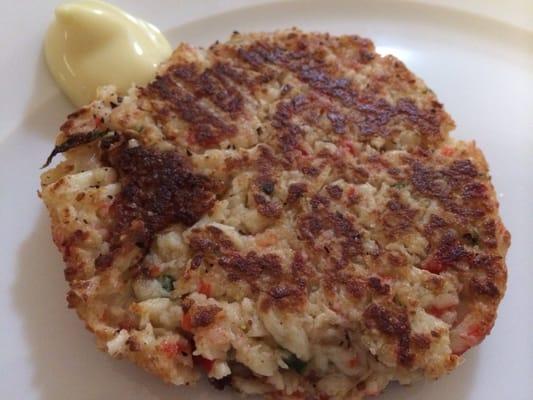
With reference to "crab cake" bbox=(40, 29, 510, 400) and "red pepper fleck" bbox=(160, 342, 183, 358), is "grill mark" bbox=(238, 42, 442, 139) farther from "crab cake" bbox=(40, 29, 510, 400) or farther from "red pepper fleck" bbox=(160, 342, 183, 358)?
"red pepper fleck" bbox=(160, 342, 183, 358)

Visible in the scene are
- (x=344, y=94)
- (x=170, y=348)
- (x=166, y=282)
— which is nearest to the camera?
(x=170, y=348)

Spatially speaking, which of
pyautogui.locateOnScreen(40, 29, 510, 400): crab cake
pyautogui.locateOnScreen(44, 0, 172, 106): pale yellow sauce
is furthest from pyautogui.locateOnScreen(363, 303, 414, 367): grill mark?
pyautogui.locateOnScreen(44, 0, 172, 106): pale yellow sauce

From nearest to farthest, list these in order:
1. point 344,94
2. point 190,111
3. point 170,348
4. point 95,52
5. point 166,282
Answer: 1. point 170,348
2. point 166,282
3. point 190,111
4. point 344,94
5. point 95,52

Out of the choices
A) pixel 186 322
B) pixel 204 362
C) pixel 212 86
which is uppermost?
pixel 212 86

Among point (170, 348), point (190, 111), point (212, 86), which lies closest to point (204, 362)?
point (170, 348)

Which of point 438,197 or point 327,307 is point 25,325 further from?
point 438,197

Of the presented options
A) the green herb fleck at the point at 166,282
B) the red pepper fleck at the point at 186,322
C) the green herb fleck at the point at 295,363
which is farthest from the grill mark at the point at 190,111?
the green herb fleck at the point at 295,363

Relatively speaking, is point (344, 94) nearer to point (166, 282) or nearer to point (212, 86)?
point (212, 86)
